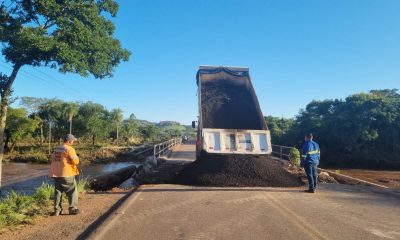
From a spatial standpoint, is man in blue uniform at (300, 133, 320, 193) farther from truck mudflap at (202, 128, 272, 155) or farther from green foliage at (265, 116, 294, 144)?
green foliage at (265, 116, 294, 144)

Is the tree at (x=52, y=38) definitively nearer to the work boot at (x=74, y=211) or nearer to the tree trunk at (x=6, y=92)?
the tree trunk at (x=6, y=92)

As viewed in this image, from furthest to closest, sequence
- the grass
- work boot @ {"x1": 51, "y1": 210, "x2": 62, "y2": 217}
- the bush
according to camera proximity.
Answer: the bush < work boot @ {"x1": 51, "y1": 210, "x2": 62, "y2": 217} < the grass

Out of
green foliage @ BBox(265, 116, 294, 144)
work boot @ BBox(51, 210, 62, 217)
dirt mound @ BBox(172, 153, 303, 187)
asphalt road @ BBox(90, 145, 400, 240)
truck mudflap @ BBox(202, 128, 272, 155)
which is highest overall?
green foliage @ BBox(265, 116, 294, 144)

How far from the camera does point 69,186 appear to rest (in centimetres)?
662

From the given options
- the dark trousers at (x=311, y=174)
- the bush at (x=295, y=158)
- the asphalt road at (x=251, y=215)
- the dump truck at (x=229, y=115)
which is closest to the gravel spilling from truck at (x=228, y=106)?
the dump truck at (x=229, y=115)

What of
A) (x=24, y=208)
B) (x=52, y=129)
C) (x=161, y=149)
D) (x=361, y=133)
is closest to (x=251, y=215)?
(x=24, y=208)

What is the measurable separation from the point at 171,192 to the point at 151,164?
23.6 feet

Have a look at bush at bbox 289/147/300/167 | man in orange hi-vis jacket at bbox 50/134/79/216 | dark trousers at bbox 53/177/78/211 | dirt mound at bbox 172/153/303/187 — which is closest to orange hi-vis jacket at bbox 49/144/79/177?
man in orange hi-vis jacket at bbox 50/134/79/216

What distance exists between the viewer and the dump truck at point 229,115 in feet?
40.3

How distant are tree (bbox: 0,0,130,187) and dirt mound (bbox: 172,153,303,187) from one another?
730 centimetres

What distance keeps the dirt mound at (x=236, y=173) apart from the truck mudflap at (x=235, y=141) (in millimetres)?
428

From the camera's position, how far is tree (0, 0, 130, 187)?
13516 mm

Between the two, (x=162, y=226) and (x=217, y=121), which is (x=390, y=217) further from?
(x=217, y=121)

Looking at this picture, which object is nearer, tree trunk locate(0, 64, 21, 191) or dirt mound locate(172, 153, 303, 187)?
dirt mound locate(172, 153, 303, 187)
